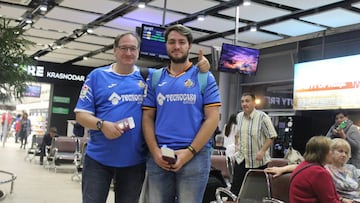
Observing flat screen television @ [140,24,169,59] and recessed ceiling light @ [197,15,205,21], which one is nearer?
flat screen television @ [140,24,169,59]

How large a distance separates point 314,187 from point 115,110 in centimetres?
147

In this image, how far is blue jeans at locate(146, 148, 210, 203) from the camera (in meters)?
2.20

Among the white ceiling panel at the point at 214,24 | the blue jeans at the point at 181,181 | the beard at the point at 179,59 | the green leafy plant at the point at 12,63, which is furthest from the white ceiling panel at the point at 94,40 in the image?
the blue jeans at the point at 181,181

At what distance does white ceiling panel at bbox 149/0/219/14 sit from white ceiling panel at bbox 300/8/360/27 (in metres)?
2.15

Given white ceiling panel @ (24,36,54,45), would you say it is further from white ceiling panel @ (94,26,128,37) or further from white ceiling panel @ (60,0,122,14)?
white ceiling panel @ (60,0,122,14)

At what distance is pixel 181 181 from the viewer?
2211mm

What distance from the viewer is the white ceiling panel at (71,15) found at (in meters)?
9.98

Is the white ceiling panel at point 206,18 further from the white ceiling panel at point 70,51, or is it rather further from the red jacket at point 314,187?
the red jacket at point 314,187

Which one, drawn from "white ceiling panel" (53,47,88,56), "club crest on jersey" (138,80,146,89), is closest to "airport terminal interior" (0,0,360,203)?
"white ceiling panel" (53,47,88,56)

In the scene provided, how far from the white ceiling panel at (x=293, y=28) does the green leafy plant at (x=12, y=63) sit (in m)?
5.82

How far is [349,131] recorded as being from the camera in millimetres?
6832

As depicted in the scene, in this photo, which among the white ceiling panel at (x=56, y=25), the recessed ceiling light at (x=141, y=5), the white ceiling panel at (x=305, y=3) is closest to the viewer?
the white ceiling panel at (x=305, y=3)

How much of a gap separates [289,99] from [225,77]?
287 centimetres

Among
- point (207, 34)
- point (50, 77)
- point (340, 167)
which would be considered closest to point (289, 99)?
point (207, 34)
